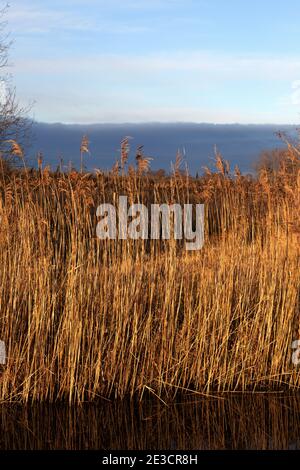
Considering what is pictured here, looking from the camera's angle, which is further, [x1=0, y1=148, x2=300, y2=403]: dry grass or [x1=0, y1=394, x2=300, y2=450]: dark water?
[x1=0, y1=148, x2=300, y2=403]: dry grass

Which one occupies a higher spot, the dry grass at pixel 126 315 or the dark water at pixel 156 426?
the dry grass at pixel 126 315

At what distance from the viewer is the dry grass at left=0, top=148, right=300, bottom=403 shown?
434 cm

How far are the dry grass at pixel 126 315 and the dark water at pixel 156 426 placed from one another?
0.14 meters

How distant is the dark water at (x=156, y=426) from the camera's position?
12.8ft

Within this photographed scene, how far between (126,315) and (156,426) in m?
0.78

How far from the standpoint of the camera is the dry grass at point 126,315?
4.34 meters

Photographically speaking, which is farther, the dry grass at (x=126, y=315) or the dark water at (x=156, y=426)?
the dry grass at (x=126, y=315)

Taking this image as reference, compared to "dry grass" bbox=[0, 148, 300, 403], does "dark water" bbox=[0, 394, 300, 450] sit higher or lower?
lower

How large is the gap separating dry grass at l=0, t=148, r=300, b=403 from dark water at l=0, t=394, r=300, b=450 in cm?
14

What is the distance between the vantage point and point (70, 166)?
417 centimetres

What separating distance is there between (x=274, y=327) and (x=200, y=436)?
3.70 ft

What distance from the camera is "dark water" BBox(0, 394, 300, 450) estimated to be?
3.90 m
